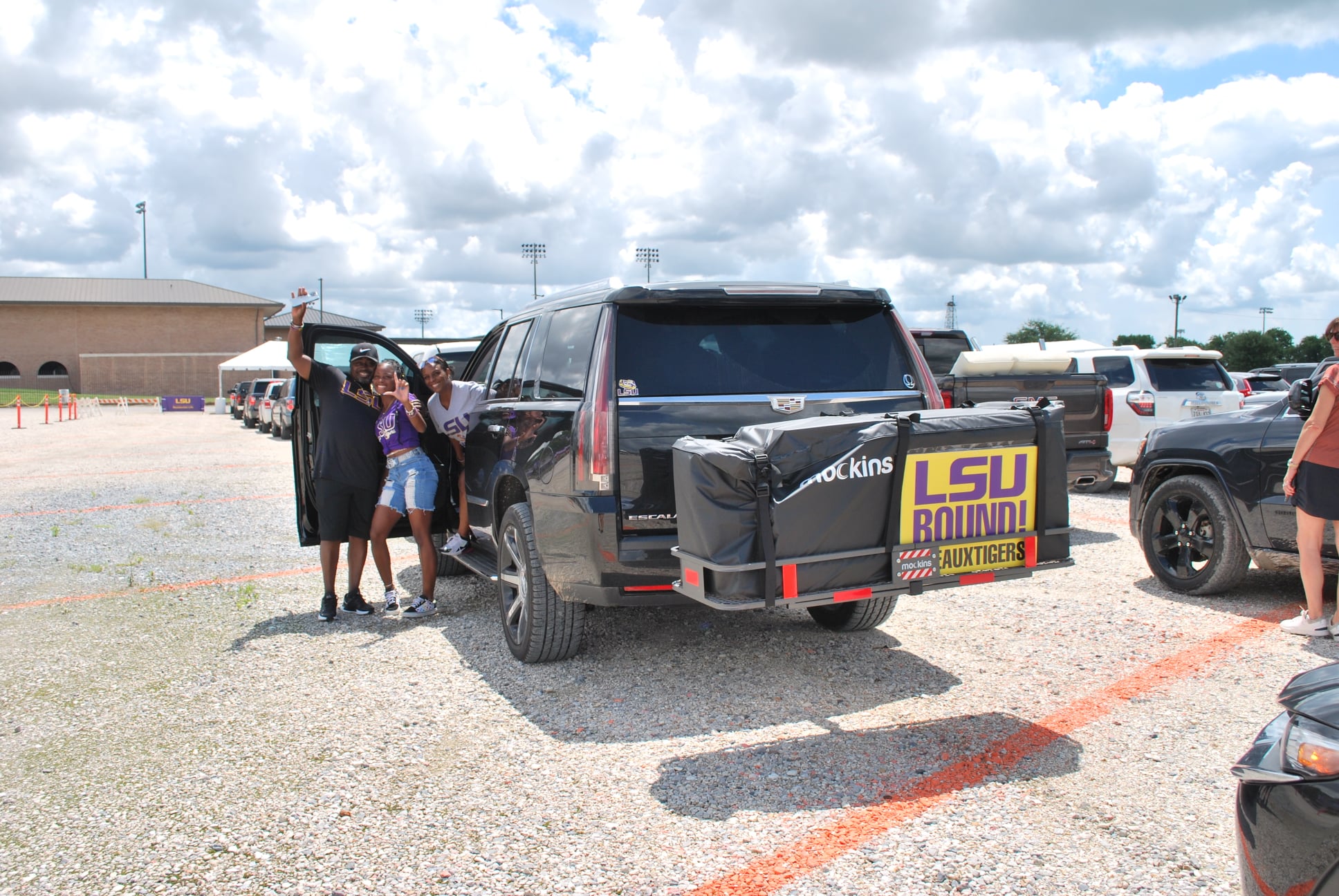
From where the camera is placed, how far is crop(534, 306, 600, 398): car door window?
4988 mm

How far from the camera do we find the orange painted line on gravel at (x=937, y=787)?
314 cm

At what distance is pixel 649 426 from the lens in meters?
4.59

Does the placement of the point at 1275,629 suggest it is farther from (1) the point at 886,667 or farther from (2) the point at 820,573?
(2) the point at 820,573

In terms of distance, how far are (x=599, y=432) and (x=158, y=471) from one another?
15.1 m

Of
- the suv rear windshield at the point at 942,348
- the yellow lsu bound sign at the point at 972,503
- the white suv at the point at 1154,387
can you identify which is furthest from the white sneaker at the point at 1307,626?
the suv rear windshield at the point at 942,348

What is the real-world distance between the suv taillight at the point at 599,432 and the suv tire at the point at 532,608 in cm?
73

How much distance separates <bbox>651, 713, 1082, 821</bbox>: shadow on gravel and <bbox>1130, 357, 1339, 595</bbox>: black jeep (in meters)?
3.03

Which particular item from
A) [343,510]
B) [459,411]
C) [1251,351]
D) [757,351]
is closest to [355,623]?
[343,510]

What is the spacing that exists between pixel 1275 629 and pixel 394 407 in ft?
18.2

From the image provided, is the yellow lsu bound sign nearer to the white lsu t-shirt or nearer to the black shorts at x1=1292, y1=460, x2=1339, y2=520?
the black shorts at x1=1292, y1=460, x2=1339, y2=520

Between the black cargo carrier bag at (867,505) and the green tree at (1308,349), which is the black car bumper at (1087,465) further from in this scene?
the green tree at (1308,349)

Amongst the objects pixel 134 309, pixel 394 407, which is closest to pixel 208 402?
pixel 134 309

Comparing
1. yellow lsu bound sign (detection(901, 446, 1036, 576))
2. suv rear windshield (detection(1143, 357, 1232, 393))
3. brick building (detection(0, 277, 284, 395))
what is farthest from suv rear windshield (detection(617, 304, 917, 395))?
brick building (detection(0, 277, 284, 395))

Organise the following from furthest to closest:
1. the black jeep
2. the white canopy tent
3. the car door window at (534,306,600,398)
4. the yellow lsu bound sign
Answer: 1. the white canopy tent
2. the black jeep
3. the car door window at (534,306,600,398)
4. the yellow lsu bound sign
